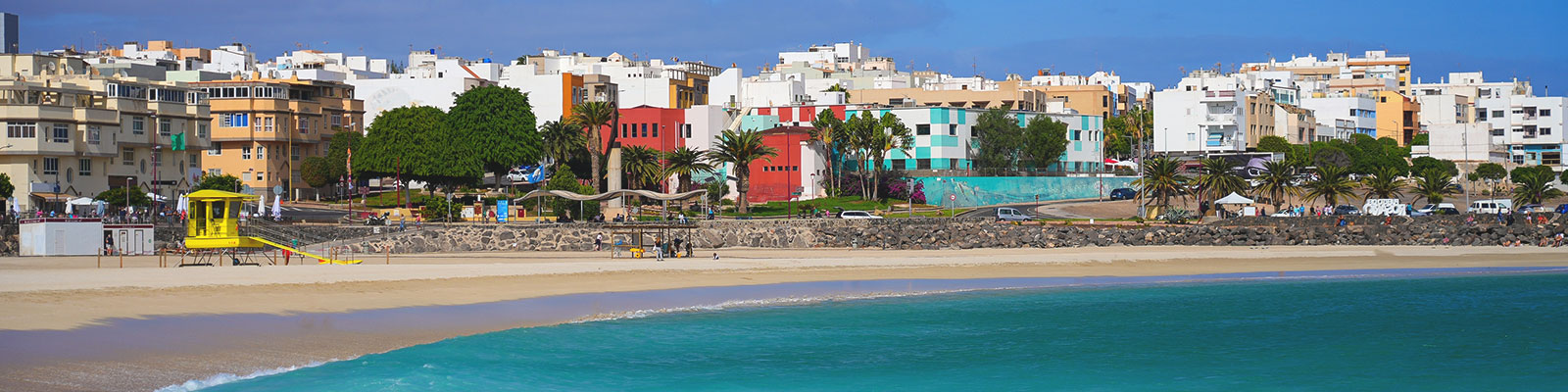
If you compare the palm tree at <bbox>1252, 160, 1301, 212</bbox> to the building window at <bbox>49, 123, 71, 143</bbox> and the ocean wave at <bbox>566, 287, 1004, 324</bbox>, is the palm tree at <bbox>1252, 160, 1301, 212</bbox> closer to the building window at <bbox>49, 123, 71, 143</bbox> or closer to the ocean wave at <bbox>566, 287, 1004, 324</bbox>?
the ocean wave at <bbox>566, 287, 1004, 324</bbox>

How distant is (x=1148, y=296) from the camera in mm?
42125

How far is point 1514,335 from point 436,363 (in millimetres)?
25278

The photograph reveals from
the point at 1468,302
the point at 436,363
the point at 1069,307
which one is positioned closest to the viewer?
the point at 436,363

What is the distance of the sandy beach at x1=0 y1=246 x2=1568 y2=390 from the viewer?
952 inches

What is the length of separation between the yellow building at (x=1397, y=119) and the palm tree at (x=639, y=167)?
87030 mm

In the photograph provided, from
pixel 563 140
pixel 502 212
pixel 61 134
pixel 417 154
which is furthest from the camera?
pixel 563 140

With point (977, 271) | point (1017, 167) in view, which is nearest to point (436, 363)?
point (977, 271)

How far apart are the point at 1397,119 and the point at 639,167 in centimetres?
9064

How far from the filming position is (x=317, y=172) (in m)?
91.9

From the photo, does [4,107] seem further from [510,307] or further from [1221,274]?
[1221,274]

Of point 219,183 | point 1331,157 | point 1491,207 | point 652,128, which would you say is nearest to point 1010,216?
point 1491,207

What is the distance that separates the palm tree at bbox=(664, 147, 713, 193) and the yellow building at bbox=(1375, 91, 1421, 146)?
278ft

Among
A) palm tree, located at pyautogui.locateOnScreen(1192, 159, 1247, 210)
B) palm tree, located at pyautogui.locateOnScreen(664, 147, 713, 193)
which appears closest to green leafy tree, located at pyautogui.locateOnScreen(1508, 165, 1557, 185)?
palm tree, located at pyautogui.locateOnScreen(1192, 159, 1247, 210)

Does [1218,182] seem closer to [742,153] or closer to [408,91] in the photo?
[742,153]
